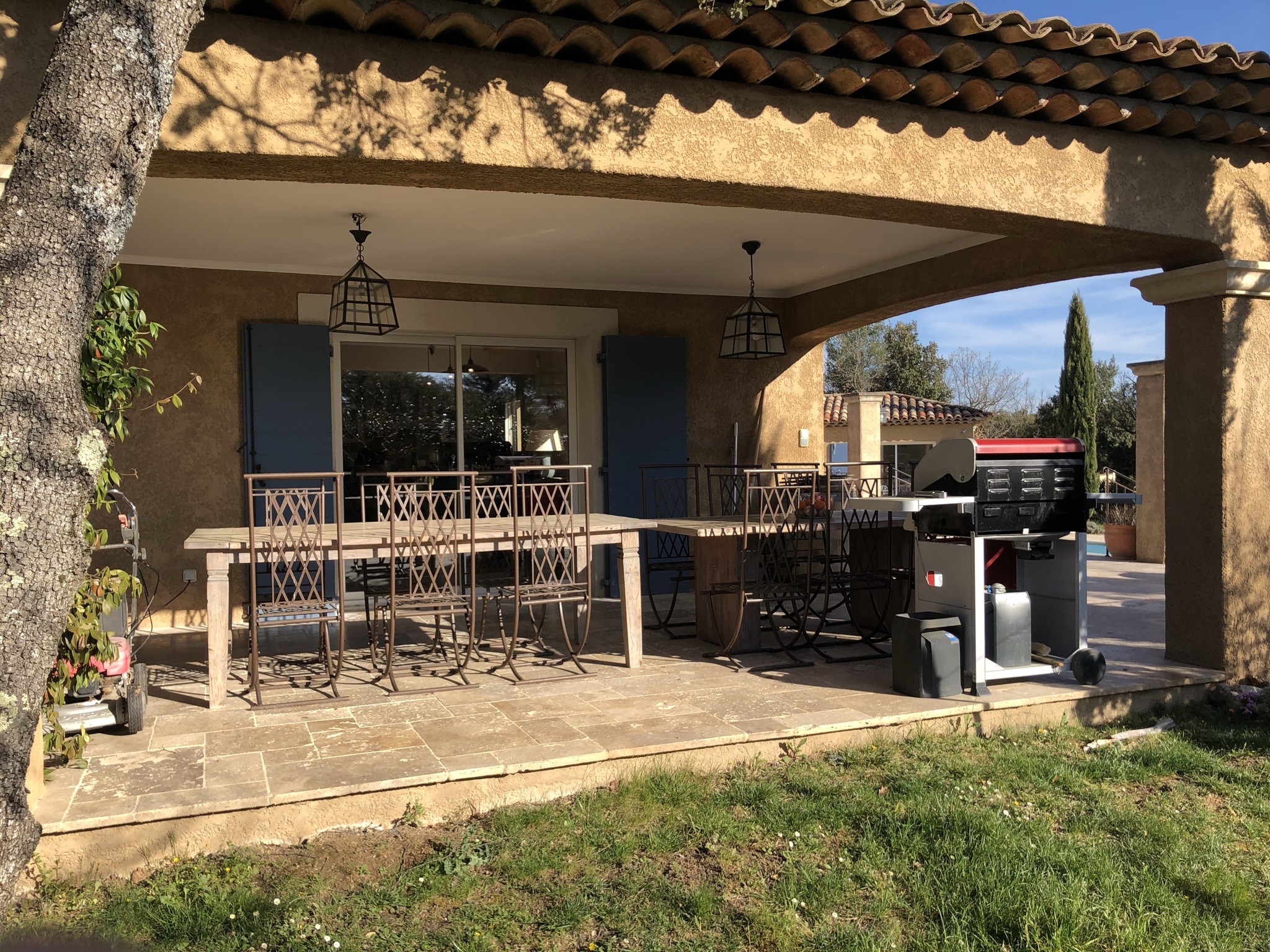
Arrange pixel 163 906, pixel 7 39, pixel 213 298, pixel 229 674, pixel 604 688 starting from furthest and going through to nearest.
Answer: pixel 213 298 → pixel 229 674 → pixel 604 688 → pixel 7 39 → pixel 163 906

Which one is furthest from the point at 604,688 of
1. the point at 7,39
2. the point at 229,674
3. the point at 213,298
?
the point at 213,298

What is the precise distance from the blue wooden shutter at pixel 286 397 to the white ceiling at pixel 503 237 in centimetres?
52

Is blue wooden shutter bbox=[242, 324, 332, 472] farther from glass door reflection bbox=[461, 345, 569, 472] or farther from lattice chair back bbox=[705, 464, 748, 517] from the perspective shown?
lattice chair back bbox=[705, 464, 748, 517]

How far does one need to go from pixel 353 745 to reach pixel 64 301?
2327 millimetres

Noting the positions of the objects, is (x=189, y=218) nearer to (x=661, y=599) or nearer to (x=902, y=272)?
(x=661, y=599)

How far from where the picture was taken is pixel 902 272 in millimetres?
7055

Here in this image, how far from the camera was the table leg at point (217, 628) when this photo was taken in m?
4.26

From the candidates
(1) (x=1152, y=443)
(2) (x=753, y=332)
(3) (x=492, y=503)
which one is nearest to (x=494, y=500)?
(3) (x=492, y=503)

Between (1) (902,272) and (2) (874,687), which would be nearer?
(2) (874,687)

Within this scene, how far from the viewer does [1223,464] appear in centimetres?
475

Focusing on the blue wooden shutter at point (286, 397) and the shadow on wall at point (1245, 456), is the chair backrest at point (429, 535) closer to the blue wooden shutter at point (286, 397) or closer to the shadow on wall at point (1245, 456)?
the blue wooden shutter at point (286, 397)

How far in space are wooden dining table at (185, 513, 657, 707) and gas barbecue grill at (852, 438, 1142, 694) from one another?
1.24 m

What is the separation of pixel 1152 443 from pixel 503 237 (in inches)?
277


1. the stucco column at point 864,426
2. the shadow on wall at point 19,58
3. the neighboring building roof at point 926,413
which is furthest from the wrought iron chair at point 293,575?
the neighboring building roof at point 926,413
